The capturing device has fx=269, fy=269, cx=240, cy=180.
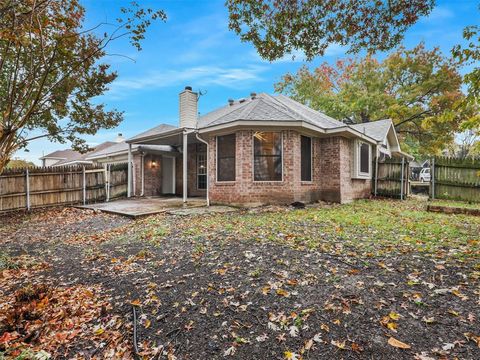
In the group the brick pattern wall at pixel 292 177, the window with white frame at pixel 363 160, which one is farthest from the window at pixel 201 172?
the window with white frame at pixel 363 160

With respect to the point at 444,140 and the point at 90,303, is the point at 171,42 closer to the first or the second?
the point at 90,303

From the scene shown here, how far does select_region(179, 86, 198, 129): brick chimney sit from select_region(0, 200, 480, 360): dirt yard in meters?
6.12

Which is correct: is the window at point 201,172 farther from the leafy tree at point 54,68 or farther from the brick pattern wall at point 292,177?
Answer: the leafy tree at point 54,68

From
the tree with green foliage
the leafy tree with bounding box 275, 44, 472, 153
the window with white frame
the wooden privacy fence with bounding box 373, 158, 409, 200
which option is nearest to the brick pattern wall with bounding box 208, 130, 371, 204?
the window with white frame

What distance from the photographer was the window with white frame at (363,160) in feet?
37.5

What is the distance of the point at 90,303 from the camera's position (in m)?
3.29

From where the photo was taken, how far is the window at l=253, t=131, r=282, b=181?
30.9 ft

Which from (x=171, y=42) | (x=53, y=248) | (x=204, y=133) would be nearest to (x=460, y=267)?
(x=53, y=248)

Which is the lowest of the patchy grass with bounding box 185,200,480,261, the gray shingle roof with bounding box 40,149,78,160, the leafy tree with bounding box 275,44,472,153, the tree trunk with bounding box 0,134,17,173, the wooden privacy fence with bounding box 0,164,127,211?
the patchy grass with bounding box 185,200,480,261

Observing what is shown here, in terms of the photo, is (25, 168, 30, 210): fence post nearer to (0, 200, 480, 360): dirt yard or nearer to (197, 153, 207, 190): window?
(0, 200, 480, 360): dirt yard

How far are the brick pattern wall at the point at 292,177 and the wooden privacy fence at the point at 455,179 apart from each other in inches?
147

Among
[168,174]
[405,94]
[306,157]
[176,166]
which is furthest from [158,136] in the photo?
[405,94]

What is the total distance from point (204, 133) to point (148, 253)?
243 inches

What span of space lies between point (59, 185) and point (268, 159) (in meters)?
8.63
